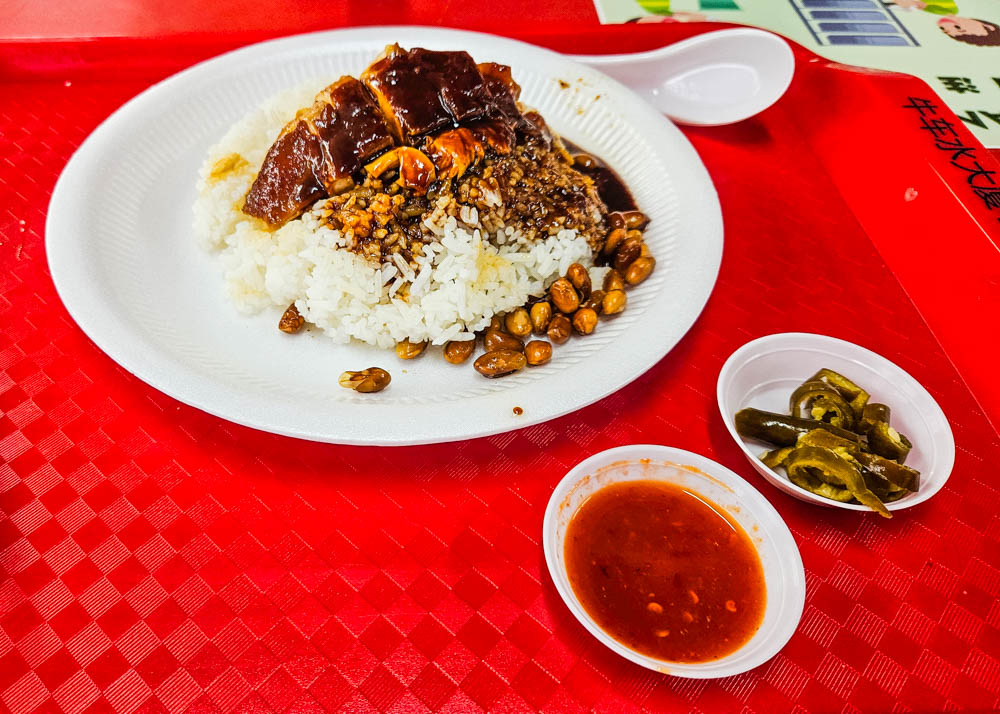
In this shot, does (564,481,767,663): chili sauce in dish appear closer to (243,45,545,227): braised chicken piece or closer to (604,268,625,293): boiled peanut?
(604,268,625,293): boiled peanut

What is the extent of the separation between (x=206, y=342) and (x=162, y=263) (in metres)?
0.54

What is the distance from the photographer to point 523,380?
85.1 inches

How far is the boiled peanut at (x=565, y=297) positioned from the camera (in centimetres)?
236

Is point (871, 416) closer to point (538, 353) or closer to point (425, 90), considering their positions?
point (538, 353)

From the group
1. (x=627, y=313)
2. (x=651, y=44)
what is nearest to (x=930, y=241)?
(x=627, y=313)

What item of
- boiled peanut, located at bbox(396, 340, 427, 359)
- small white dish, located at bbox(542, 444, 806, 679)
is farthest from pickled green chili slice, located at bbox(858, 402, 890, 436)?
boiled peanut, located at bbox(396, 340, 427, 359)

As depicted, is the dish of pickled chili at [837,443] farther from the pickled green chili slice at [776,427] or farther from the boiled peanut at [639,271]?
the boiled peanut at [639,271]

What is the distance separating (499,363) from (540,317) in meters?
0.30

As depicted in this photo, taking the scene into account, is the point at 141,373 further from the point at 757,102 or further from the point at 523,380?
the point at 757,102

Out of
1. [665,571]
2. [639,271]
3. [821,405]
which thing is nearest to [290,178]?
[639,271]

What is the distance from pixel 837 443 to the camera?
1883 mm

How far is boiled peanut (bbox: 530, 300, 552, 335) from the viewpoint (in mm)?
2346

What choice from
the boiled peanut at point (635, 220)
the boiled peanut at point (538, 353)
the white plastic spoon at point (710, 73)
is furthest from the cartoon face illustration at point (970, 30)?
the boiled peanut at point (538, 353)

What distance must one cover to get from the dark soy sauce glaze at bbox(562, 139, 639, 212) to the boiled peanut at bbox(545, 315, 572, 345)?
82 centimetres
